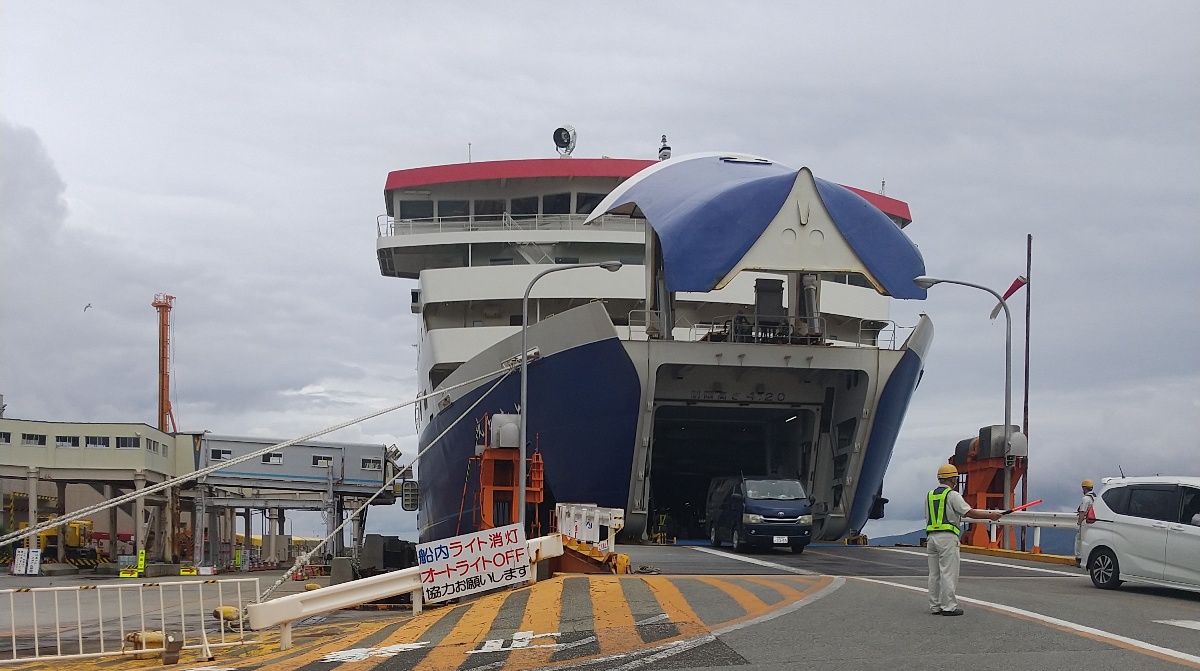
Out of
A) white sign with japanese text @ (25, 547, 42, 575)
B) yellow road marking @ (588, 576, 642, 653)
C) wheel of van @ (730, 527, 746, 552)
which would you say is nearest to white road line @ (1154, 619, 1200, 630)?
yellow road marking @ (588, 576, 642, 653)

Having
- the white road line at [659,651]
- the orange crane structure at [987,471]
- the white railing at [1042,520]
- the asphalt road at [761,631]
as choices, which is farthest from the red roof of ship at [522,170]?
the white road line at [659,651]

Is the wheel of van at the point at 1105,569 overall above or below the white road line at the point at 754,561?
above

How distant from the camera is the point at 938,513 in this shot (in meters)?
10.7

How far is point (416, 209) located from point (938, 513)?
23532mm

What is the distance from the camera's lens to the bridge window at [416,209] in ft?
105

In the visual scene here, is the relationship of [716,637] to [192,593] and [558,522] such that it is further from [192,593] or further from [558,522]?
[192,593]

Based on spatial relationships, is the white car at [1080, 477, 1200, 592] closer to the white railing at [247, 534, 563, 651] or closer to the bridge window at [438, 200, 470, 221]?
the white railing at [247, 534, 563, 651]

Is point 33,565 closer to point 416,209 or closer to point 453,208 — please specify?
point 416,209

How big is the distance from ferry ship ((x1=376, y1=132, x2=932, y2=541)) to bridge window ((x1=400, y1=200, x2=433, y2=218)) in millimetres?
39

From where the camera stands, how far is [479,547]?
1338 cm

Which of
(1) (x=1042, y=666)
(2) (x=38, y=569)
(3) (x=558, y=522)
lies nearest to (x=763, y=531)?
(3) (x=558, y=522)

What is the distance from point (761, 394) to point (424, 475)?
12020mm

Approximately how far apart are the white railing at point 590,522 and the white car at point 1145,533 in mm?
6107

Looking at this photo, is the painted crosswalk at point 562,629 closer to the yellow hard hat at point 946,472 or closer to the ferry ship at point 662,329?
the yellow hard hat at point 946,472
